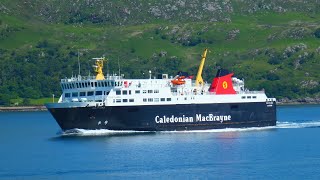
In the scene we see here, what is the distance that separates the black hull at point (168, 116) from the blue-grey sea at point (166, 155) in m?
0.83

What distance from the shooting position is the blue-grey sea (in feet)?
291

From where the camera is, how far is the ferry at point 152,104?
372ft

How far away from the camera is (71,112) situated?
371 ft

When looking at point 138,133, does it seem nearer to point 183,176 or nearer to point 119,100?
point 119,100

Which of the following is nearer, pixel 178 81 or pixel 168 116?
pixel 168 116

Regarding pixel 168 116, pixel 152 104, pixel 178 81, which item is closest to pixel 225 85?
pixel 178 81

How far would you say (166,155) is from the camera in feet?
326

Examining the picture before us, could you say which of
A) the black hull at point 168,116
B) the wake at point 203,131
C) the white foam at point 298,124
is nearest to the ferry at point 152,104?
the black hull at point 168,116

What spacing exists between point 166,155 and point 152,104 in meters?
16.9

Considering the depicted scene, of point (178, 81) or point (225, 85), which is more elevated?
point (178, 81)

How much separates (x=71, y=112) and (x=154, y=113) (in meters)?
8.96

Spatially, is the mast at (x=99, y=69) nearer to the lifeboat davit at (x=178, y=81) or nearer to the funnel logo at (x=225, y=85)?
the lifeboat davit at (x=178, y=81)

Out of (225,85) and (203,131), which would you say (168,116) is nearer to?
(203,131)

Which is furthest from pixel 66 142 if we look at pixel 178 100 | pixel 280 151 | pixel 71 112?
pixel 280 151
